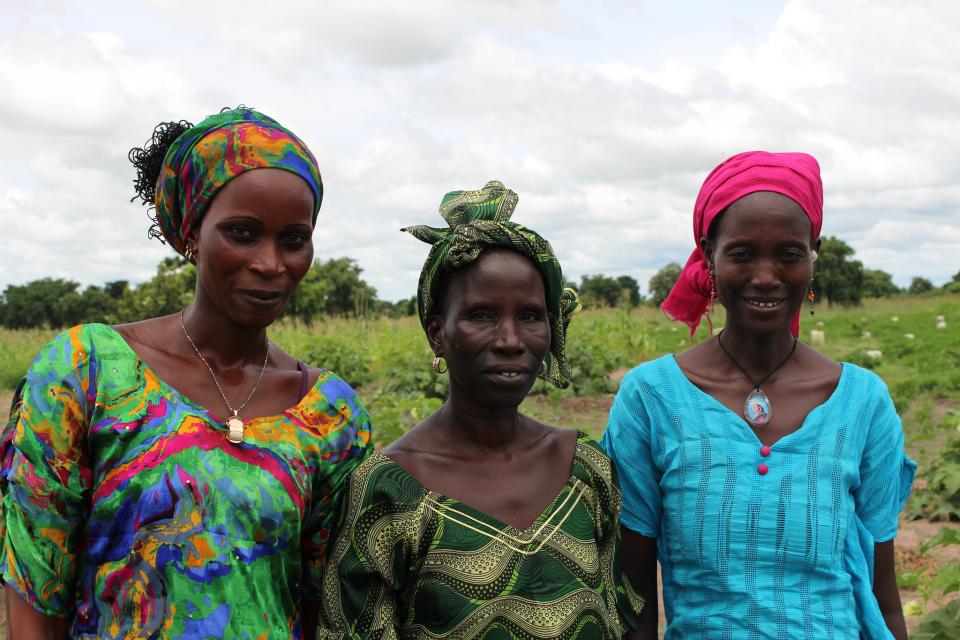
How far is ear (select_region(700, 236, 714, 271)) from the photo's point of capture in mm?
2162

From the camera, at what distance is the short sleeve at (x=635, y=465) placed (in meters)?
2.11

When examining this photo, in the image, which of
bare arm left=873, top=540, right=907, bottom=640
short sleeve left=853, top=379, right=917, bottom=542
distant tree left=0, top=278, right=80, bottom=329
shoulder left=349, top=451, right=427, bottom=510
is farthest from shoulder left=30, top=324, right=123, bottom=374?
distant tree left=0, top=278, right=80, bottom=329

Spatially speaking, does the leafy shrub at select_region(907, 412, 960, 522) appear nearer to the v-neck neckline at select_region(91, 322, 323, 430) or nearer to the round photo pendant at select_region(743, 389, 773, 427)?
the round photo pendant at select_region(743, 389, 773, 427)

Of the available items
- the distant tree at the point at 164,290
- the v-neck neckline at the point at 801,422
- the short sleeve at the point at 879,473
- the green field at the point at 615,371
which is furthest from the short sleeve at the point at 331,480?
the distant tree at the point at 164,290

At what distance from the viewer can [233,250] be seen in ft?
5.82

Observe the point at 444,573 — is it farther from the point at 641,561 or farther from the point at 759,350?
the point at 759,350

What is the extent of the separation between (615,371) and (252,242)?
29.3 feet

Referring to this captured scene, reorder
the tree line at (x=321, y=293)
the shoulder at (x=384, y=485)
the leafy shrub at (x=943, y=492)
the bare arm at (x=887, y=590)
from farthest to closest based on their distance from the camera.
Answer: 1. the tree line at (x=321, y=293)
2. the leafy shrub at (x=943, y=492)
3. the bare arm at (x=887, y=590)
4. the shoulder at (x=384, y=485)

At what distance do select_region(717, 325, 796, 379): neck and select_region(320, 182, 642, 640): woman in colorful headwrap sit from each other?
0.44 m

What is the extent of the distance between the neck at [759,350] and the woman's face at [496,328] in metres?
0.55

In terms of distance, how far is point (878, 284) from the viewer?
50.8 m

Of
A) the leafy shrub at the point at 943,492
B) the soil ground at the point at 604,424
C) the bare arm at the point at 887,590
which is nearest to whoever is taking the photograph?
the bare arm at the point at 887,590

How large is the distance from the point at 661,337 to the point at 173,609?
1392 cm

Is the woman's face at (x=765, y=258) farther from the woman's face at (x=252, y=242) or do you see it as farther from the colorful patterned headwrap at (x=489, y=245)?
the woman's face at (x=252, y=242)
